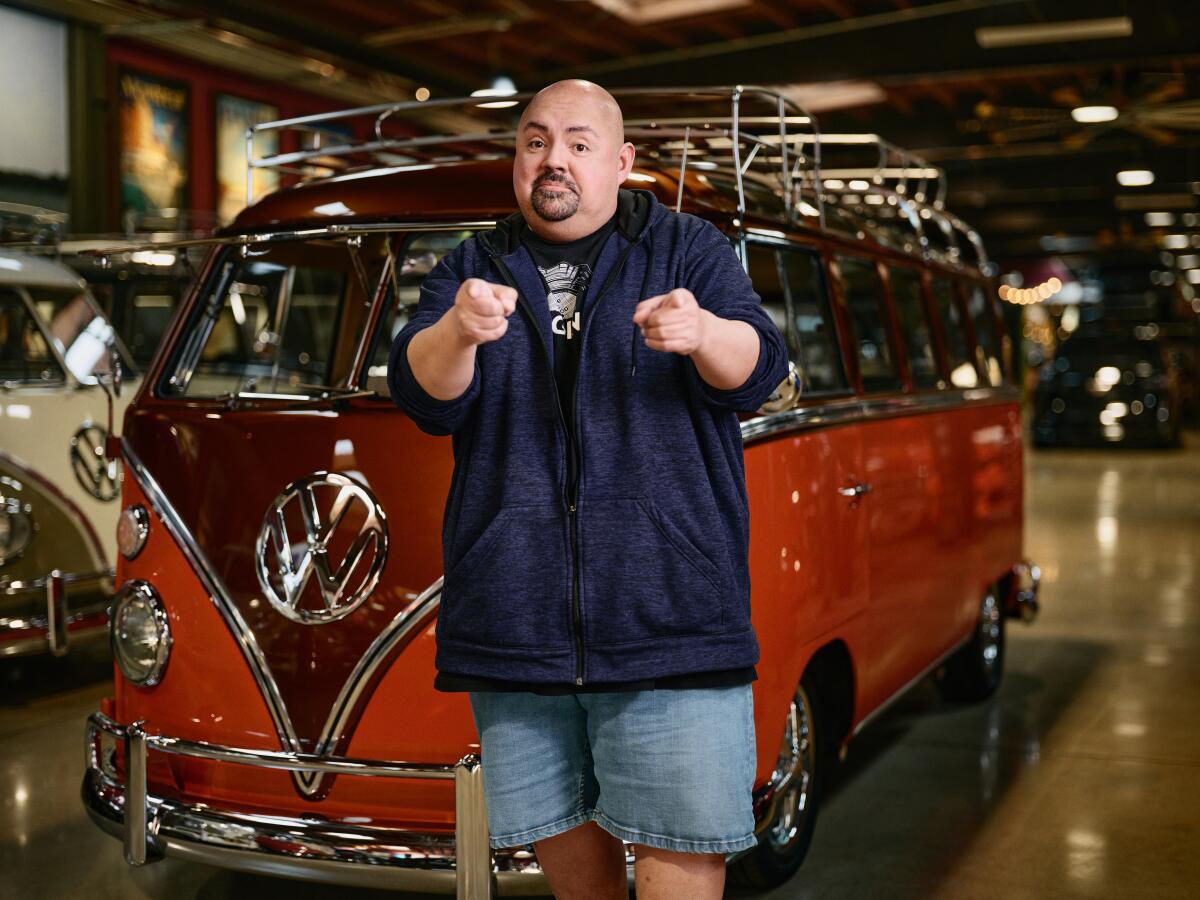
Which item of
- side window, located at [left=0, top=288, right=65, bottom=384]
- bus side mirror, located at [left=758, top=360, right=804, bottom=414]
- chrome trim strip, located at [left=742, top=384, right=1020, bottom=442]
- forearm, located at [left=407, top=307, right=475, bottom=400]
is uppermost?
side window, located at [left=0, top=288, right=65, bottom=384]

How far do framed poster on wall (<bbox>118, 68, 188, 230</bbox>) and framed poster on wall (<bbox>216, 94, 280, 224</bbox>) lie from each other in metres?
0.44

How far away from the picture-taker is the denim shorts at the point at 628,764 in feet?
7.65

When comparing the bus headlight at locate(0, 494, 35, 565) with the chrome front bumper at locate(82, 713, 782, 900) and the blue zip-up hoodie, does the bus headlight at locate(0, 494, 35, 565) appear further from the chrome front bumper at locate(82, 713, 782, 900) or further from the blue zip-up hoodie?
the blue zip-up hoodie

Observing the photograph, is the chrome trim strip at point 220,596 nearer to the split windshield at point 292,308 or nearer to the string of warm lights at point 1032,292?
the split windshield at point 292,308

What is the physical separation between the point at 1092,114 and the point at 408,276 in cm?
1355

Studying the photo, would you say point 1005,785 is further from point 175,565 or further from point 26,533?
point 26,533

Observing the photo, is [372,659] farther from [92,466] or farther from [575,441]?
[92,466]

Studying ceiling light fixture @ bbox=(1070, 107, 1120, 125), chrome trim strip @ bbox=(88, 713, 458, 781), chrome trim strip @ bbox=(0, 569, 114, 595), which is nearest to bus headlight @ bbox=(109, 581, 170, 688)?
chrome trim strip @ bbox=(88, 713, 458, 781)

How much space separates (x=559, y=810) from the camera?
2471 millimetres

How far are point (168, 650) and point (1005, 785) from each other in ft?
9.97

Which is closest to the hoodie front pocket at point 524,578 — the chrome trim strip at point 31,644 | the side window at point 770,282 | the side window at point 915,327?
the side window at point 770,282

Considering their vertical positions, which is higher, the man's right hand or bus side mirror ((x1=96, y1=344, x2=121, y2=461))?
the man's right hand

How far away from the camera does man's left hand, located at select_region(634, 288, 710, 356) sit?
6.77 feet

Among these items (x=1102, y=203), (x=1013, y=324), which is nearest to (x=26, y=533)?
(x=1102, y=203)
